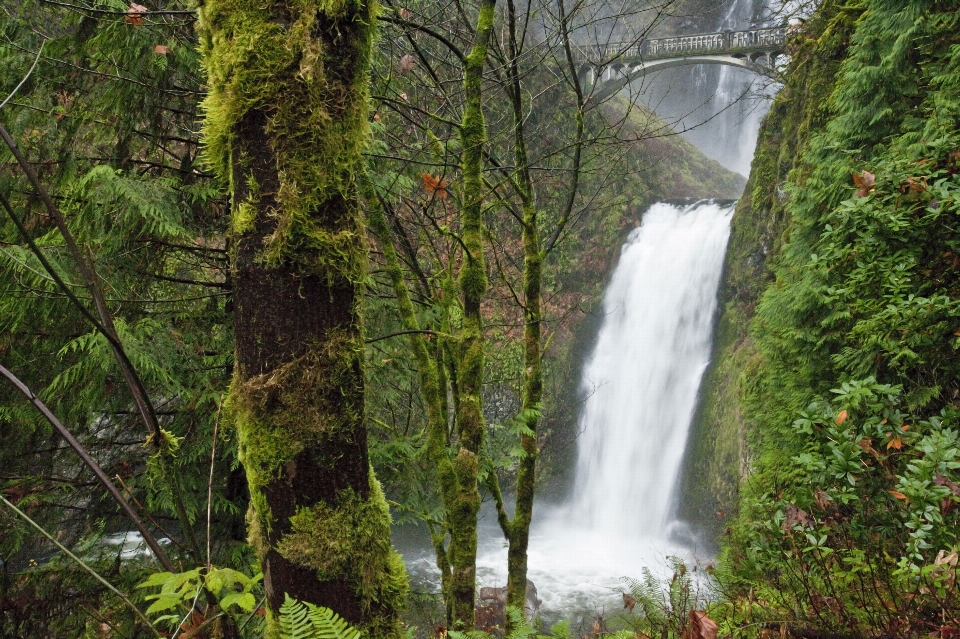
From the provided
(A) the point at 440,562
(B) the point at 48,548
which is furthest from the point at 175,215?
(B) the point at 48,548

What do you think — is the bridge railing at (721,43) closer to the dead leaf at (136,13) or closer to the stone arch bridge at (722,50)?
the stone arch bridge at (722,50)

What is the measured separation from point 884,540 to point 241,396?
145 inches

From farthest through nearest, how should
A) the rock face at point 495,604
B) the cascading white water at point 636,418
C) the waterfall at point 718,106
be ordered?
the waterfall at point 718,106 < the cascading white water at point 636,418 < the rock face at point 495,604

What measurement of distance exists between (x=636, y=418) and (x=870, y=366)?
9633 millimetres

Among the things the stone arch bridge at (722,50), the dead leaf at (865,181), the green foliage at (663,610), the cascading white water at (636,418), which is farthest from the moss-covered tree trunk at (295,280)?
the stone arch bridge at (722,50)

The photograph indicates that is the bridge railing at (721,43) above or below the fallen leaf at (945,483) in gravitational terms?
above

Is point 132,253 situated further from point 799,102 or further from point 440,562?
point 799,102

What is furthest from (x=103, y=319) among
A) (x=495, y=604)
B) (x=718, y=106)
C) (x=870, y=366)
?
(x=718, y=106)

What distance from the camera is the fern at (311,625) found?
4.01 ft

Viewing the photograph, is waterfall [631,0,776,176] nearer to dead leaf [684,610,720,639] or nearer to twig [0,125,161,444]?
dead leaf [684,610,720,639]

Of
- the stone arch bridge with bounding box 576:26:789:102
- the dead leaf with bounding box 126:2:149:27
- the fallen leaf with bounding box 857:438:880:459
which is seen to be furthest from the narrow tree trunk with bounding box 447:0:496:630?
the stone arch bridge with bounding box 576:26:789:102

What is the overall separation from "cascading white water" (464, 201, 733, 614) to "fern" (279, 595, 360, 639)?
34.4 ft

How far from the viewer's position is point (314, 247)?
54.7 inches

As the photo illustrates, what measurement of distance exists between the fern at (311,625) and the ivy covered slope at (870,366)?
2.15 meters
